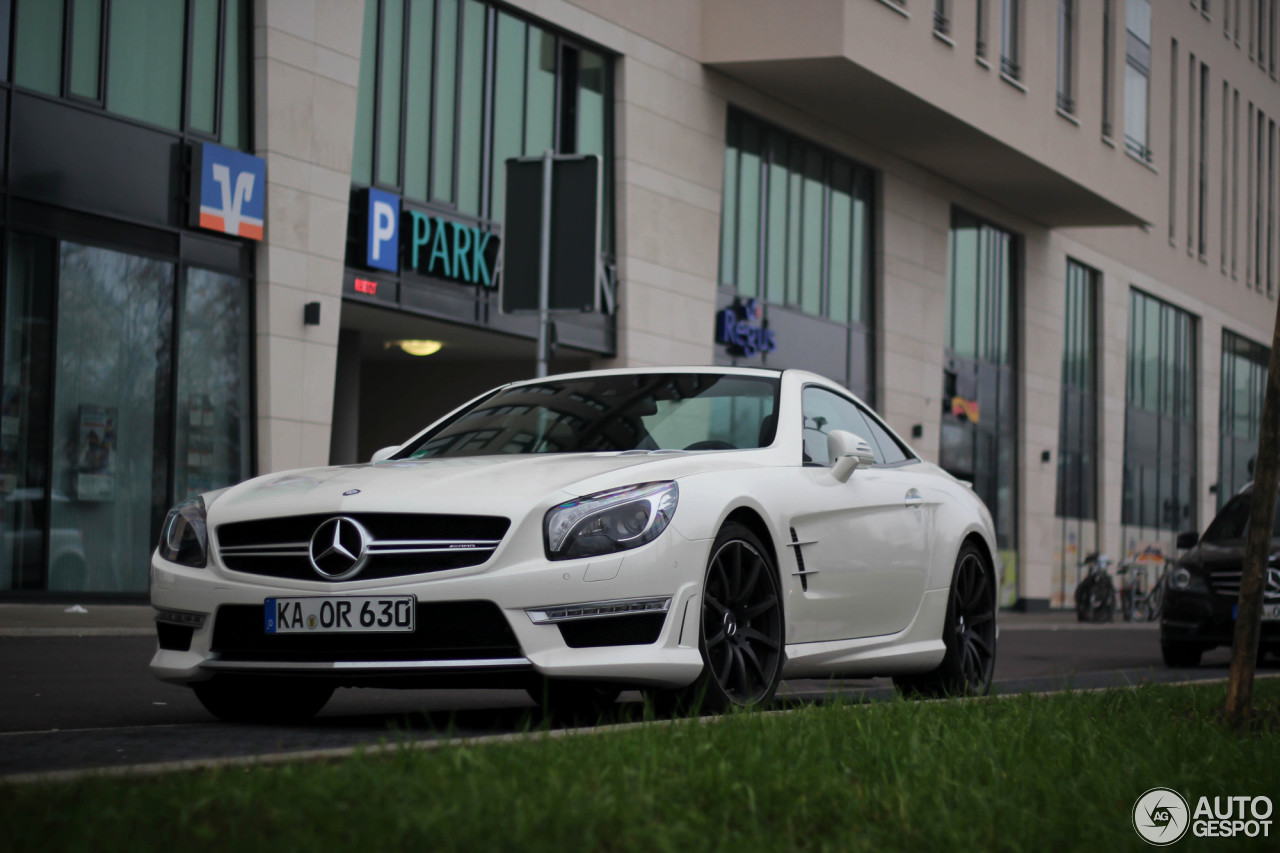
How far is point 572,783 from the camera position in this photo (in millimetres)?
3947

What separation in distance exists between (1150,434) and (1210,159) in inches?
371

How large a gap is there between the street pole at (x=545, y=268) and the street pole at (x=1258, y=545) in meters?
6.07

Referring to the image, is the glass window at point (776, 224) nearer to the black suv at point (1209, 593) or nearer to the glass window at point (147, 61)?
the glass window at point (147, 61)

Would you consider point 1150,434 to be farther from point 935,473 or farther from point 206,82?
point 935,473

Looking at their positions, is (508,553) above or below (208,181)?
below

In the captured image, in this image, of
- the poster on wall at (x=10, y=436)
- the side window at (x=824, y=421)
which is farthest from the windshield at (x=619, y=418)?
the poster on wall at (x=10, y=436)

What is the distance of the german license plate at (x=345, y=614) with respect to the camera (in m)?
5.71

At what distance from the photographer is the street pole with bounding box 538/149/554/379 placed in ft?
40.0

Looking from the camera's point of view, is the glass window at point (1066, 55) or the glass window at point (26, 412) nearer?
the glass window at point (26, 412)

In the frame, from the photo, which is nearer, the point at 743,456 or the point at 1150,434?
the point at 743,456

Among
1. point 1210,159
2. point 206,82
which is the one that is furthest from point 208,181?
point 1210,159

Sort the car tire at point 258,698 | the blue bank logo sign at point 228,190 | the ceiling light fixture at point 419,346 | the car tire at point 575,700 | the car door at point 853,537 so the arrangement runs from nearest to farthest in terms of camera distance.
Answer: the car tire at point 575,700
the car tire at point 258,698
the car door at point 853,537
the blue bank logo sign at point 228,190
the ceiling light fixture at point 419,346

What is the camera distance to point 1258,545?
698cm

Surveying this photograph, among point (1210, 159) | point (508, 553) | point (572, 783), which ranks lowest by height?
point (572, 783)
